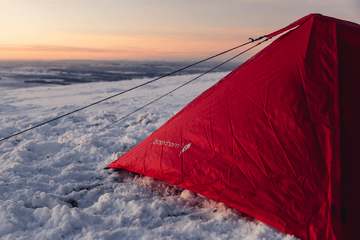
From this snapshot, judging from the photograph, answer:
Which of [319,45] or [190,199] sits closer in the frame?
[319,45]

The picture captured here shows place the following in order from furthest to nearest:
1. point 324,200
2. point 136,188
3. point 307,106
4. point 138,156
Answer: point 138,156
point 136,188
point 307,106
point 324,200

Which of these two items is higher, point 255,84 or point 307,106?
point 255,84

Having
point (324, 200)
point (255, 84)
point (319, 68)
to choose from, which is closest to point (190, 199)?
point (324, 200)

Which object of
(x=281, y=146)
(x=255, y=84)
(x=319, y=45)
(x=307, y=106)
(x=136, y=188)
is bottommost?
(x=136, y=188)

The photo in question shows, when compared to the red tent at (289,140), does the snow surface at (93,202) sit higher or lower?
lower

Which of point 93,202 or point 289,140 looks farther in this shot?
point 93,202

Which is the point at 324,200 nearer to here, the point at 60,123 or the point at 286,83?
the point at 286,83

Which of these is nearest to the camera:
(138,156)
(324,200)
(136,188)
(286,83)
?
(324,200)

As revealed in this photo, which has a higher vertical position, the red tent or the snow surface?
the red tent
